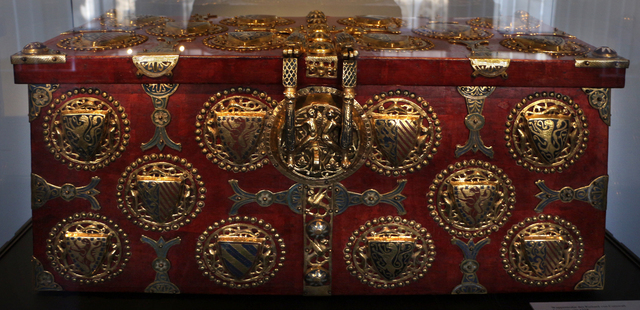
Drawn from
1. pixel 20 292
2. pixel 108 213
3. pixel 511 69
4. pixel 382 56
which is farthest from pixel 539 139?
pixel 20 292

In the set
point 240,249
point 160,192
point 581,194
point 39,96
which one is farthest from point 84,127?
point 581,194

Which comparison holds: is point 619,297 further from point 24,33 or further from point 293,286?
point 24,33

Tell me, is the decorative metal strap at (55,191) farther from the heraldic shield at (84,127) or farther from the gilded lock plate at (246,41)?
the gilded lock plate at (246,41)

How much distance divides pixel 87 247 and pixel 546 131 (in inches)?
48.0

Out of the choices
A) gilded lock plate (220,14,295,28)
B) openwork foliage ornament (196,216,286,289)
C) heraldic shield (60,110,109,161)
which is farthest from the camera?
gilded lock plate (220,14,295,28)

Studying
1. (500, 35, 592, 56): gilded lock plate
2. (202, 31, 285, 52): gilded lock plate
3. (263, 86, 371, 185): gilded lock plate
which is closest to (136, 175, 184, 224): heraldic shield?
(263, 86, 371, 185): gilded lock plate

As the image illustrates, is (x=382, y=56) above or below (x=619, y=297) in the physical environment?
above

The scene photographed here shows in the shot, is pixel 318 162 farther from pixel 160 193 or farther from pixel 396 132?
pixel 160 193

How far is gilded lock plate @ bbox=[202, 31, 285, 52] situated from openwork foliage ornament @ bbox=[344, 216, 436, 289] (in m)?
0.54

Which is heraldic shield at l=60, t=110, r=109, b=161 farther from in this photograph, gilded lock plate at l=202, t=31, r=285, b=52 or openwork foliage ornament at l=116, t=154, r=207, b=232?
gilded lock plate at l=202, t=31, r=285, b=52

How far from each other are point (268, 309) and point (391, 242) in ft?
1.23

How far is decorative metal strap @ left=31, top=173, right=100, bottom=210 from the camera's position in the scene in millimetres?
1462

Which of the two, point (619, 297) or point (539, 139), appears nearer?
point (539, 139)

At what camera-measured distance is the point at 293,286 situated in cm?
156
